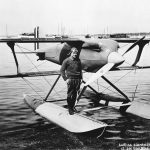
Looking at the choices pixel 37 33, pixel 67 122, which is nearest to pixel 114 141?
pixel 67 122

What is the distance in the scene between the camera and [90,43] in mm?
9938

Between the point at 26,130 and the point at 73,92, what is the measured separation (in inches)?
74.4

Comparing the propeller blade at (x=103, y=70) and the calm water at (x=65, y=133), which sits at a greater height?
the propeller blade at (x=103, y=70)

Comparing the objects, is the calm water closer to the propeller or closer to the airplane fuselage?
the airplane fuselage

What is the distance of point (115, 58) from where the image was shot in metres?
9.07

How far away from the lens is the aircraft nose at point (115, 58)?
8.91 meters

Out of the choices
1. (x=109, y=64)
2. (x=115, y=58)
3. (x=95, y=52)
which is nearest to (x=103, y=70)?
(x=109, y=64)

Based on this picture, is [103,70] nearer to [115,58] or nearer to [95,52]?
[115,58]

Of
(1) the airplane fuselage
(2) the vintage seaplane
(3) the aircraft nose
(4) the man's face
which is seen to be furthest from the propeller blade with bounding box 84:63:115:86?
(4) the man's face

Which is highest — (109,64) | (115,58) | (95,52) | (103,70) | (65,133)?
(95,52)

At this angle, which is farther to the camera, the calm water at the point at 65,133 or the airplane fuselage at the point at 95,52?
the airplane fuselage at the point at 95,52

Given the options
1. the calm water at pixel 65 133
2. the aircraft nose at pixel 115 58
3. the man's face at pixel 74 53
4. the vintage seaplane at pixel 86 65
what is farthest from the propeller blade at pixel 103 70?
the calm water at pixel 65 133

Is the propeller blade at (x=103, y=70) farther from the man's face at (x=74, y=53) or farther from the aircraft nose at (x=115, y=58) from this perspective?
the man's face at (x=74, y=53)

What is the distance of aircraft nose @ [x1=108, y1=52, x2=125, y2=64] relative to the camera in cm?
891
